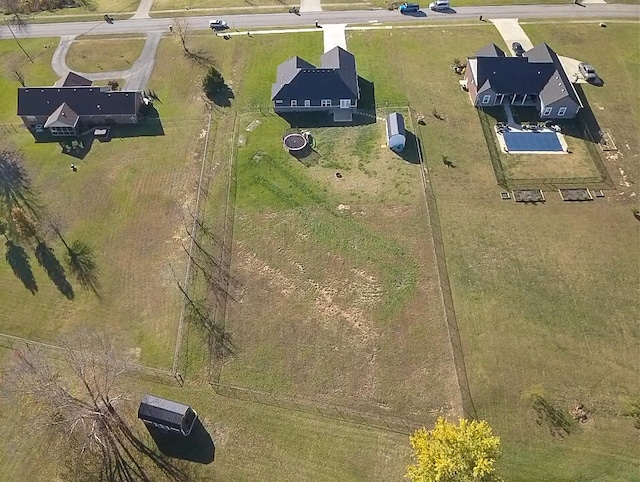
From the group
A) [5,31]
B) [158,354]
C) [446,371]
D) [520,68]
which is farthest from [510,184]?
[5,31]

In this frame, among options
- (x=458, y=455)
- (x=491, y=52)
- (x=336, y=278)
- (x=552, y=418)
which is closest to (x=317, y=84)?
(x=491, y=52)

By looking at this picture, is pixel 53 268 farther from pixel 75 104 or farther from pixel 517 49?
pixel 517 49

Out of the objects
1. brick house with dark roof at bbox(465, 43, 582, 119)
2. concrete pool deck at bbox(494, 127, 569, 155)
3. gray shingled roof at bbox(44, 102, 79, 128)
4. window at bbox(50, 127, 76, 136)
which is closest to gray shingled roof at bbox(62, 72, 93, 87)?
gray shingled roof at bbox(44, 102, 79, 128)

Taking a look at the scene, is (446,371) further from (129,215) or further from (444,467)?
(129,215)

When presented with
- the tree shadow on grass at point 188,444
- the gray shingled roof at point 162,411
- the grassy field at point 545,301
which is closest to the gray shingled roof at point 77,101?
the grassy field at point 545,301

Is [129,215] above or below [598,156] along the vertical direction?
below
